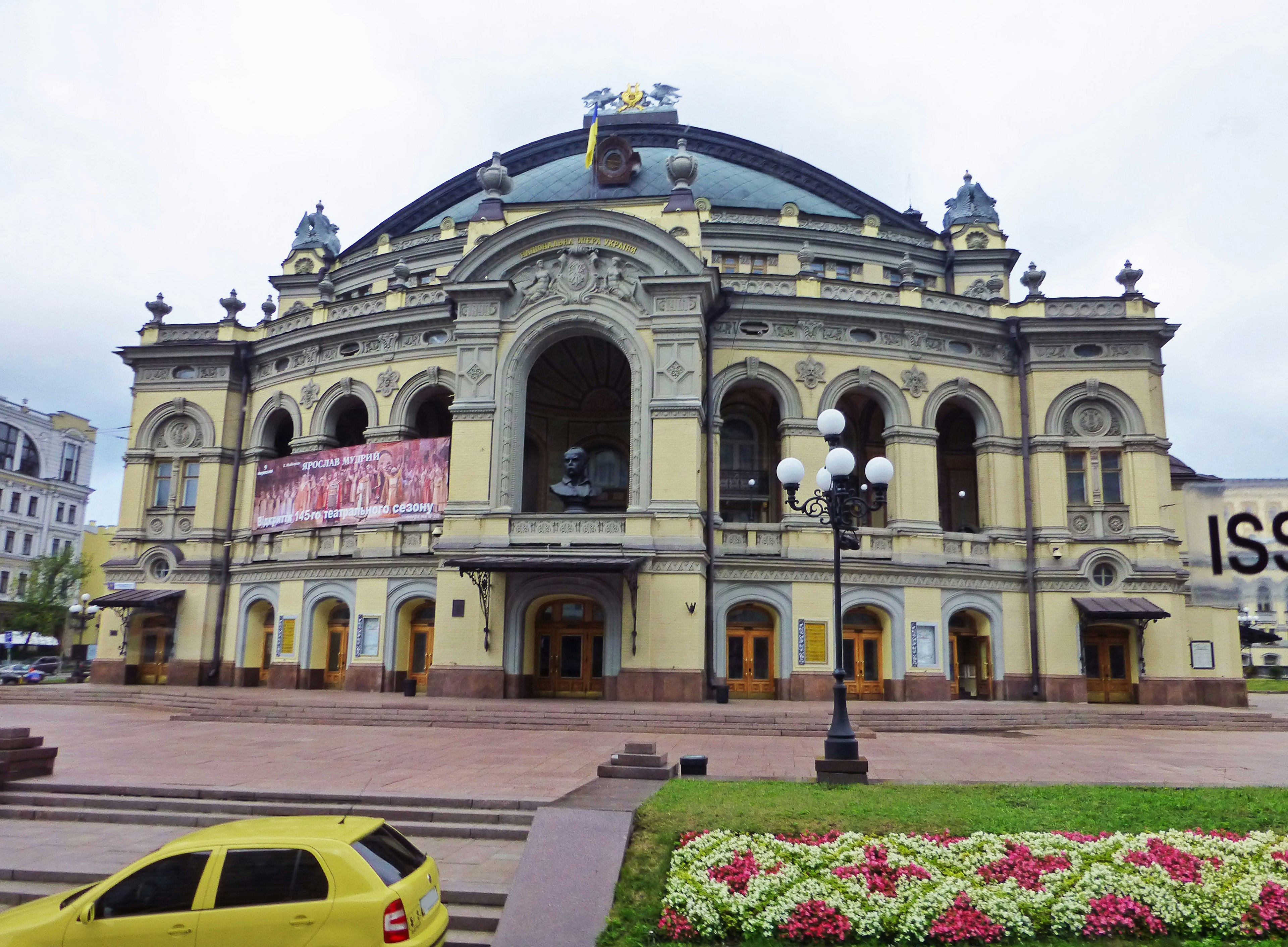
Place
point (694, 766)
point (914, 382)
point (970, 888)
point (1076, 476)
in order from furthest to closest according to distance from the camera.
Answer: point (1076, 476), point (914, 382), point (694, 766), point (970, 888)

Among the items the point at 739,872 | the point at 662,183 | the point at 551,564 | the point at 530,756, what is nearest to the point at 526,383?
the point at 551,564

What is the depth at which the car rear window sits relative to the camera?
7.84 meters

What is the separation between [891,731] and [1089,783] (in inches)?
426

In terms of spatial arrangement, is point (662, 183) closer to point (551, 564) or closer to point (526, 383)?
point (526, 383)

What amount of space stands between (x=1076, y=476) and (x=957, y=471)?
4.43 metres

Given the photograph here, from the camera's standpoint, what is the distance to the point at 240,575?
38125 millimetres

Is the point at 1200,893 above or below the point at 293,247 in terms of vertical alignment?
below

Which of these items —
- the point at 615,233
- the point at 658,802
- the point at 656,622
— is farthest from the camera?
the point at 615,233

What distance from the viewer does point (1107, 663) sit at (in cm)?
3434

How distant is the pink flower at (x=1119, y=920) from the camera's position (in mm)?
9117

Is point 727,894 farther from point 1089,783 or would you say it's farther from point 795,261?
point 795,261

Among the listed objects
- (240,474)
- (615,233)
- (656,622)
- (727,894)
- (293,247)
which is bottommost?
(727,894)

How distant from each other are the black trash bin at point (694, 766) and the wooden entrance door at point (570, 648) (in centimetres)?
1643

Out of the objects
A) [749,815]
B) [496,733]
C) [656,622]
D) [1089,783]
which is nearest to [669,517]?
[656,622]
